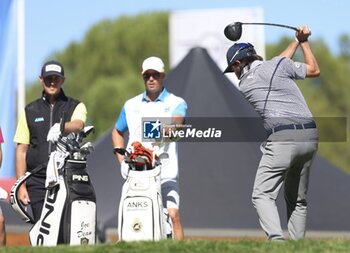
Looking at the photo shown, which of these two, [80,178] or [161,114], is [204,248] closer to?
[80,178]

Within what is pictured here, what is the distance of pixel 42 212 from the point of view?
10.1 meters

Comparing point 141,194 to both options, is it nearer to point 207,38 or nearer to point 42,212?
point 42,212

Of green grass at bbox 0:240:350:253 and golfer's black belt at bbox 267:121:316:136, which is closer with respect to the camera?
green grass at bbox 0:240:350:253

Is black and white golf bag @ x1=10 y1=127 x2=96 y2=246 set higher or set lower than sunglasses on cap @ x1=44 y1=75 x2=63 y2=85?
lower

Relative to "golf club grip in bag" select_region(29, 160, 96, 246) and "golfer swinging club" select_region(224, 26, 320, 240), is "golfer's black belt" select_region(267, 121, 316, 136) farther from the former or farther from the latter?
"golf club grip in bag" select_region(29, 160, 96, 246)

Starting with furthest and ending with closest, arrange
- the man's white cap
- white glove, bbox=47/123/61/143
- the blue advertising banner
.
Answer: the blue advertising banner, the man's white cap, white glove, bbox=47/123/61/143

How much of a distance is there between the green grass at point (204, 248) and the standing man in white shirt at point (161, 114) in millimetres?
1740

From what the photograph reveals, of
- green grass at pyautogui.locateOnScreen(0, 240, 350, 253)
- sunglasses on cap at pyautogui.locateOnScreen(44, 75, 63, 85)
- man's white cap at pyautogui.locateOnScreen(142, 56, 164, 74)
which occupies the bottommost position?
green grass at pyautogui.locateOnScreen(0, 240, 350, 253)

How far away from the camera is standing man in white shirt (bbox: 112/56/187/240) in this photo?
1083cm

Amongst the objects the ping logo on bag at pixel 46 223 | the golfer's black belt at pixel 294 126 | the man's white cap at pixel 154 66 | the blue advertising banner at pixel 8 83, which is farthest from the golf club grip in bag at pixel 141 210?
the blue advertising banner at pixel 8 83

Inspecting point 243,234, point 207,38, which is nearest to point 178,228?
point 243,234

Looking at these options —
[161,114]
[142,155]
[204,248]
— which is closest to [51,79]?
[161,114]

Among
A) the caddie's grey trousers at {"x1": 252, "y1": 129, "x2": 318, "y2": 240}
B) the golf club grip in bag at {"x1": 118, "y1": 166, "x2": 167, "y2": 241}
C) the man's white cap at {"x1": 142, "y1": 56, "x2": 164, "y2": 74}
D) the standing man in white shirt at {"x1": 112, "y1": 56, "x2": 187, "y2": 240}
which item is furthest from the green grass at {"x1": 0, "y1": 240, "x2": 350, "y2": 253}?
the man's white cap at {"x1": 142, "y1": 56, "x2": 164, "y2": 74}

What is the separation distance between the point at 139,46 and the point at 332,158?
12.8 m
